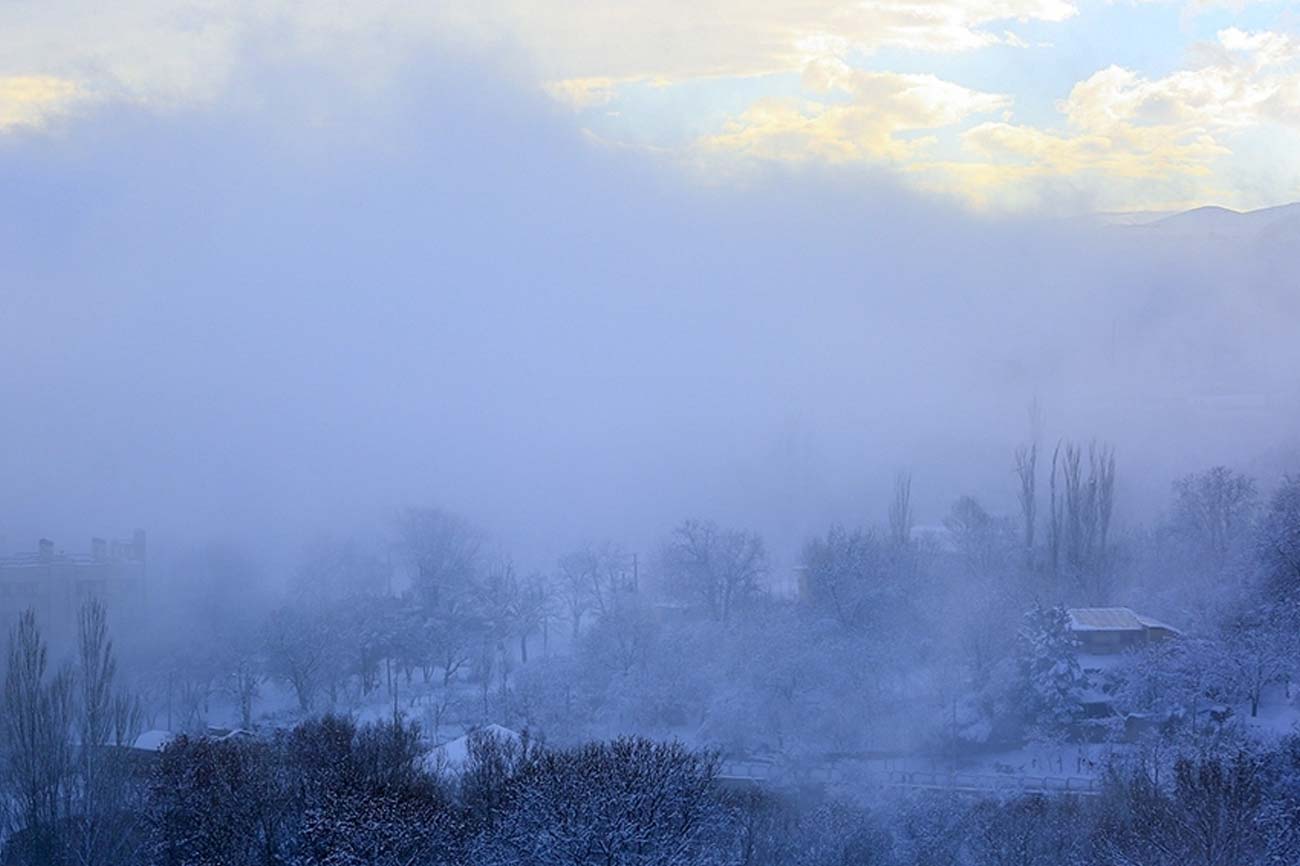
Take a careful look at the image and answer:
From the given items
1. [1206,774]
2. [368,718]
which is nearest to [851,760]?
[1206,774]

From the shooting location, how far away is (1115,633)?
108 ft

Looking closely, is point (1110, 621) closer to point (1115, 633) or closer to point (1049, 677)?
point (1115, 633)

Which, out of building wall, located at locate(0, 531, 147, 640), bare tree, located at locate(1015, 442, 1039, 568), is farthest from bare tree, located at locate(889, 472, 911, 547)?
building wall, located at locate(0, 531, 147, 640)

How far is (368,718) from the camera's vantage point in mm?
34312

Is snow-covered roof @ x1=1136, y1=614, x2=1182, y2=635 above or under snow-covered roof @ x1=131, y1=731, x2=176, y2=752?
above

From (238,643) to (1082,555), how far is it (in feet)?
83.2

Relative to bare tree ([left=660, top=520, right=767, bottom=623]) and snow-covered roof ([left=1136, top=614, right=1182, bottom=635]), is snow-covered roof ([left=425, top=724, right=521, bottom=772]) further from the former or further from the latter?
snow-covered roof ([left=1136, top=614, right=1182, bottom=635])

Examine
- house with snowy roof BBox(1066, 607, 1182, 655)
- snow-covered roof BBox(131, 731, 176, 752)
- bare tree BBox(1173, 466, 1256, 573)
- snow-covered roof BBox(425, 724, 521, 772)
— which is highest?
bare tree BBox(1173, 466, 1256, 573)

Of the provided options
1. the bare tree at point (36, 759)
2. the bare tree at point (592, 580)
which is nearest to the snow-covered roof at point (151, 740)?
the bare tree at point (36, 759)

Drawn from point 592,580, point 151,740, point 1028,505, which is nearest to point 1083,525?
point 1028,505

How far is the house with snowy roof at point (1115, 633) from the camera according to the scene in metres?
32.5

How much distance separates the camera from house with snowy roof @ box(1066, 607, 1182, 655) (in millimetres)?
32469

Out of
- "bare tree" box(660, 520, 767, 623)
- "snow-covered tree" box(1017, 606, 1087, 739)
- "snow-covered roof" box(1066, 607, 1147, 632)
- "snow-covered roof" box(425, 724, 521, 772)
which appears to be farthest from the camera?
"bare tree" box(660, 520, 767, 623)

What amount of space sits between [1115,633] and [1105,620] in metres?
0.66
